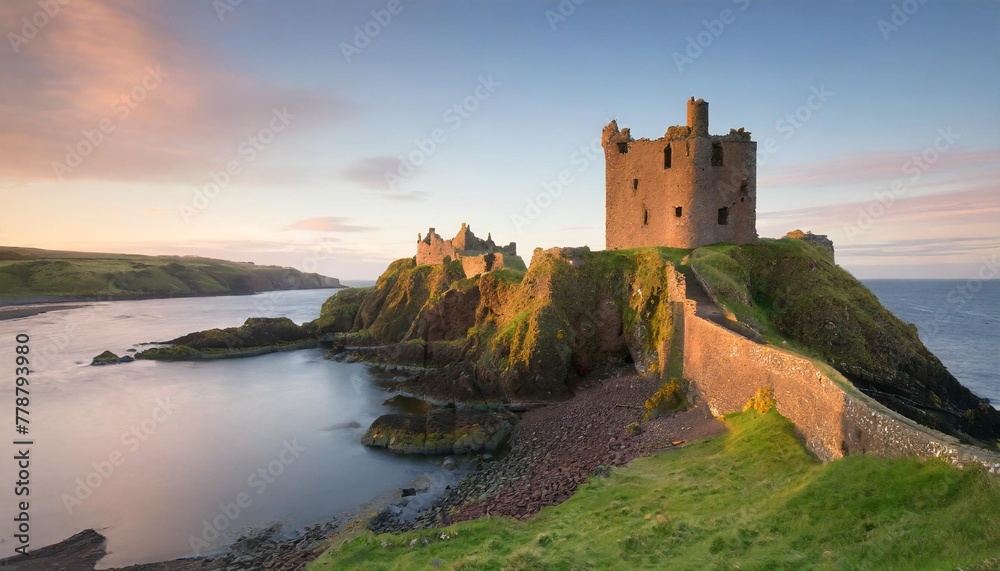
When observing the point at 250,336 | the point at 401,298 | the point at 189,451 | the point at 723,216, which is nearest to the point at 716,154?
the point at 723,216

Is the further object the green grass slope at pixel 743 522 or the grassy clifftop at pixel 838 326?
the grassy clifftop at pixel 838 326

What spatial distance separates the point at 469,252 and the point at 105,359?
41404 mm

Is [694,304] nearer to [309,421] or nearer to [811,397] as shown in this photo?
[811,397]

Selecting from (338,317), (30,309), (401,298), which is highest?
(401,298)

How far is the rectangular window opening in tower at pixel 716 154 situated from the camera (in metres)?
31.8

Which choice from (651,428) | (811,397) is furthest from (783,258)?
(811,397)

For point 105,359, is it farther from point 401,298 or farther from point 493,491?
point 493,491

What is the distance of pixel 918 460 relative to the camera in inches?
344

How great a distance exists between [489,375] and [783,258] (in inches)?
783

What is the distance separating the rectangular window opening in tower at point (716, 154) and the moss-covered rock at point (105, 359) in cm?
6202

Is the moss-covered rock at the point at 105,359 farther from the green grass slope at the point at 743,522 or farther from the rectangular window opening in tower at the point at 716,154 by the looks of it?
the rectangular window opening in tower at the point at 716,154

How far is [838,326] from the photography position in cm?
2591

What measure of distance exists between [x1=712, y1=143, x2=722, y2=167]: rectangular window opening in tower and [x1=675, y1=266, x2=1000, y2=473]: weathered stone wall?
1398 cm

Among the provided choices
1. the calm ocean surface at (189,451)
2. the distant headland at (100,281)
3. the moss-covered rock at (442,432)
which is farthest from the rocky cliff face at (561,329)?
the distant headland at (100,281)
